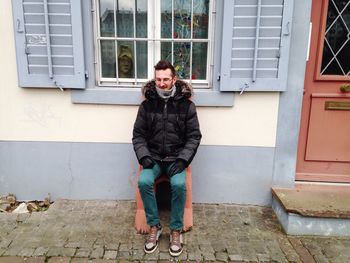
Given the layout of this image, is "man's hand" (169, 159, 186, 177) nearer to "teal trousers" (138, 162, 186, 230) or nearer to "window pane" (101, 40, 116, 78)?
"teal trousers" (138, 162, 186, 230)

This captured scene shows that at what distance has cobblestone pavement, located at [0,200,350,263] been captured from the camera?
8.43ft

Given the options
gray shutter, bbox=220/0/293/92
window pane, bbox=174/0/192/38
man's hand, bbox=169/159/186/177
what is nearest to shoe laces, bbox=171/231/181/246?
man's hand, bbox=169/159/186/177

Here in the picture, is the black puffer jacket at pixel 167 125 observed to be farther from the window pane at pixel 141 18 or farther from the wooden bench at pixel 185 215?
the window pane at pixel 141 18

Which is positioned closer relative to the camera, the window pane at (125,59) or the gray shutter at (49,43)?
the gray shutter at (49,43)

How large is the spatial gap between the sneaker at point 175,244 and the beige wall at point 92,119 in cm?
100

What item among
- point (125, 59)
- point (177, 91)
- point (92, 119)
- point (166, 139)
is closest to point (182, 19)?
point (125, 59)

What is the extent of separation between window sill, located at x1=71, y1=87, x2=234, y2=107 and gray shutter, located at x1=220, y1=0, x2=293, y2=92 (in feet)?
0.39

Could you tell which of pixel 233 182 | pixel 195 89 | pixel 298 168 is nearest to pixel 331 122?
pixel 298 168

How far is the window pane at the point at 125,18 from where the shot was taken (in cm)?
315

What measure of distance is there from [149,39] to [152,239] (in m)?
1.92

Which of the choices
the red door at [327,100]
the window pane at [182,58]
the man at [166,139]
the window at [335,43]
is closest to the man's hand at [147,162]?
the man at [166,139]

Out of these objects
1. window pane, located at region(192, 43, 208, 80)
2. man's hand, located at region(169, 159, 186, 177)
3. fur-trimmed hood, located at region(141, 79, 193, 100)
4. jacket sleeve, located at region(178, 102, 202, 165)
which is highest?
window pane, located at region(192, 43, 208, 80)

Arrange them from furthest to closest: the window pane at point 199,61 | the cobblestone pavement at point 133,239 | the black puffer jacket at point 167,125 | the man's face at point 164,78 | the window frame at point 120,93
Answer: the window pane at point 199,61 < the window frame at point 120,93 < the black puffer jacket at point 167,125 < the man's face at point 164,78 < the cobblestone pavement at point 133,239

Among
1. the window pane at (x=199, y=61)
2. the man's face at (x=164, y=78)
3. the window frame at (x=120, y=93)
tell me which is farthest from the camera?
the window pane at (x=199, y=61)
